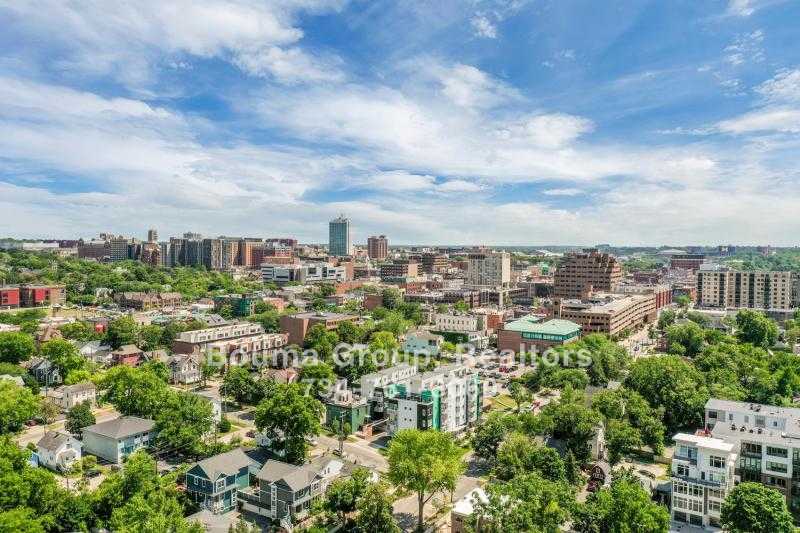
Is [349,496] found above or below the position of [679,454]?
below

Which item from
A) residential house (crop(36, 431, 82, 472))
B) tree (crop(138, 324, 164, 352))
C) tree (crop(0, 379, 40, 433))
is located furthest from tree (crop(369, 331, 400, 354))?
tree (crop(0, 379, 40, 433))

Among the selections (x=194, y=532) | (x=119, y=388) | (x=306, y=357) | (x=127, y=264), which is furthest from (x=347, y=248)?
(x=194, y=532)

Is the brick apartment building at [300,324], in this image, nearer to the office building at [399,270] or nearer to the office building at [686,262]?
the office building at [399,270]

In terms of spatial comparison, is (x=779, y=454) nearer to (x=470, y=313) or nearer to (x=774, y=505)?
(x=774, y=505)

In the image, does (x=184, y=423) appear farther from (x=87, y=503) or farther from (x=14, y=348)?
(x=14, y=348)

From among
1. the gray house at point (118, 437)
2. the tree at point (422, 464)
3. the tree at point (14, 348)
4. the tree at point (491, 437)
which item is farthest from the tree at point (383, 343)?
the tree at point (14, 348)

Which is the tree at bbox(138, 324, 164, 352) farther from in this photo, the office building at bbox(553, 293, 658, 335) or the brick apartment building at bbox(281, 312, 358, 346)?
the office building at bbox(553, 293, 658, 335)
